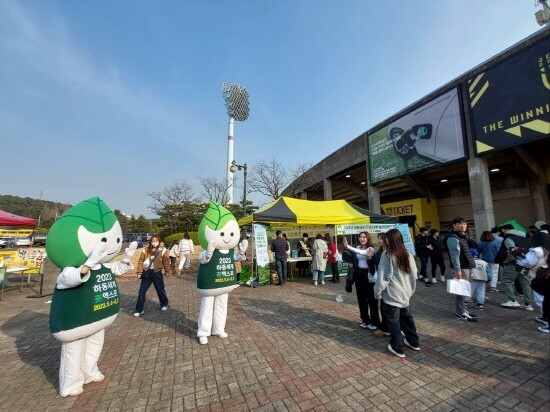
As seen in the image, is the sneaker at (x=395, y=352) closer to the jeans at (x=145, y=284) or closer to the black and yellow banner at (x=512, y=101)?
the jeans at (x=145, y=284)

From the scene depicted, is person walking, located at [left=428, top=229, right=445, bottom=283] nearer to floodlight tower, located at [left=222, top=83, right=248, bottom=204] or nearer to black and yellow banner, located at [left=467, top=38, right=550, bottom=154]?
black and yellow banner, located at [left=467, top=38, right=550, bottom=154]

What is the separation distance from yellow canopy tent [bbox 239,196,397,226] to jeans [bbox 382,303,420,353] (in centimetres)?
514

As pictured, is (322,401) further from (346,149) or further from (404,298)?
(346,149)

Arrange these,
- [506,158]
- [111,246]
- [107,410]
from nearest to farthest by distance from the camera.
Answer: [107,410], [111,246], [506,158]

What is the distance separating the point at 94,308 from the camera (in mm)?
2979

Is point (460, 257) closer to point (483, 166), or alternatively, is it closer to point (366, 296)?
point (366, 296)

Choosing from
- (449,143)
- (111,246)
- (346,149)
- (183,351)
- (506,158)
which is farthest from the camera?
(346,149)

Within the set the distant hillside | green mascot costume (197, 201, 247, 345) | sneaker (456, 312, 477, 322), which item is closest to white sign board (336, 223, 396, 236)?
sneaker (456, 312, 477, 322)

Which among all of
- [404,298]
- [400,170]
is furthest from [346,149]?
[404,298]

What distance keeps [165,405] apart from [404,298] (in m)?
3.23

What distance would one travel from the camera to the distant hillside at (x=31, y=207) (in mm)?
64600

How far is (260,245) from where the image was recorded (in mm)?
8773

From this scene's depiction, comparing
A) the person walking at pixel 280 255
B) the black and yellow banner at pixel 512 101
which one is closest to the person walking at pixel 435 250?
the black and yellow banner at pixel 512 101

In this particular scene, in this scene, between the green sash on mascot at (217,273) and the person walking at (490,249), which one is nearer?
the green sash on mascot at (217,273)
